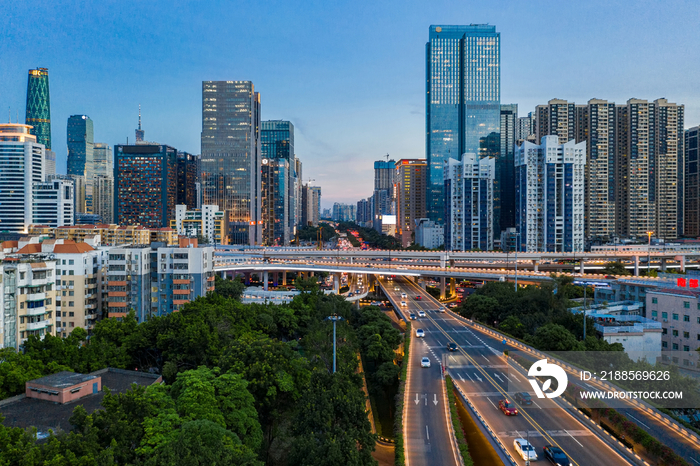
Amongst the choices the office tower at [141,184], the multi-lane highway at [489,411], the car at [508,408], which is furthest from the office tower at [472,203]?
the office tower at [141,184]

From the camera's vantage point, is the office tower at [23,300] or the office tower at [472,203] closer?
the office tower at [23,300]

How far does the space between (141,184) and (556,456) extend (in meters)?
185

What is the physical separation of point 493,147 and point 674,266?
215 feet

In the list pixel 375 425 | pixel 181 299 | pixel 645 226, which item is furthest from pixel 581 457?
pixel 645 226

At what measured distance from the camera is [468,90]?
145500 mm

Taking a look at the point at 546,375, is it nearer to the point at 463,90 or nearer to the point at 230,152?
the point at 230,152

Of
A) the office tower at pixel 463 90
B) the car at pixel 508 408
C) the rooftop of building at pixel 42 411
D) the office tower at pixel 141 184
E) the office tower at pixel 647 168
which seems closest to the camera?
the rooftop of building at pixel 42 411

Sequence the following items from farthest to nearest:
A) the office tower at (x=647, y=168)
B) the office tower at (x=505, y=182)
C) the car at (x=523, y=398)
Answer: the office tower at (x=505, y=182) → the office tower at (x=647, y=168) → the car at (x=523, y=398)

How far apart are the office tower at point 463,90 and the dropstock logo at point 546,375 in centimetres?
12143

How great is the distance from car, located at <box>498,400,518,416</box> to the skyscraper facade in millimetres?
203659

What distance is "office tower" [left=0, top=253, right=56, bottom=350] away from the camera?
32188mm

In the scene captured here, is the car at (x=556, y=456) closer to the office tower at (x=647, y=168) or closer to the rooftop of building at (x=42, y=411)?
the rooftop of building at (x=42, y=411)

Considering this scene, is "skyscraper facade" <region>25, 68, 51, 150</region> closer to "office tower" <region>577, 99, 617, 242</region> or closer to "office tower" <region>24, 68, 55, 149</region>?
"office tower" <region>24, 68, 55, 149</region>

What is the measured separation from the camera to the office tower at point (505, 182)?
433ft
